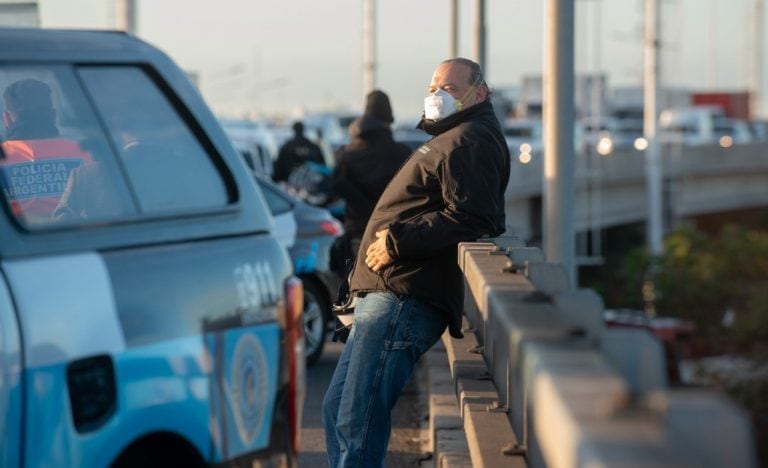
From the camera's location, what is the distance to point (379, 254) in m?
6.64

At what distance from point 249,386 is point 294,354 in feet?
1.06

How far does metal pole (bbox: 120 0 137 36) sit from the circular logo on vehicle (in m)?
16.6

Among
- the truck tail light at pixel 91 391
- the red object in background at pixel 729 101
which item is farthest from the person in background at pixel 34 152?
the red object in background at pixel 729 101

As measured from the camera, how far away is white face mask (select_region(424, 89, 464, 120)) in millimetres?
6672

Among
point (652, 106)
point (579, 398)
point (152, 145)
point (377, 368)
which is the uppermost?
point (152, 145)

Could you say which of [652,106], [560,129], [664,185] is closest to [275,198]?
[560,129]

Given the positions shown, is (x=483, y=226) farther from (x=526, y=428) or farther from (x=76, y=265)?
(x=76, y=265)

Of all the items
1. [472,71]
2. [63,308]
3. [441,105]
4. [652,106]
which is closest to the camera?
[63,308]

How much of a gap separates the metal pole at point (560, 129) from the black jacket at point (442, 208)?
18.3ft

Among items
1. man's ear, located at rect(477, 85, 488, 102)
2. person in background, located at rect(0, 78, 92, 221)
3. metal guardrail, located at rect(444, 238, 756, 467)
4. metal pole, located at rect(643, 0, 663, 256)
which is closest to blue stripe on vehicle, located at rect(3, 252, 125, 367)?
person in background, located at rect(0, 78, 92, 221)

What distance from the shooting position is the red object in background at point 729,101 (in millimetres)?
94000

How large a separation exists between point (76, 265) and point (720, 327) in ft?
169

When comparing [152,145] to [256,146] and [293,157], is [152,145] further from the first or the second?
[256,146]

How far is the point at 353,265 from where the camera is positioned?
7.39m
